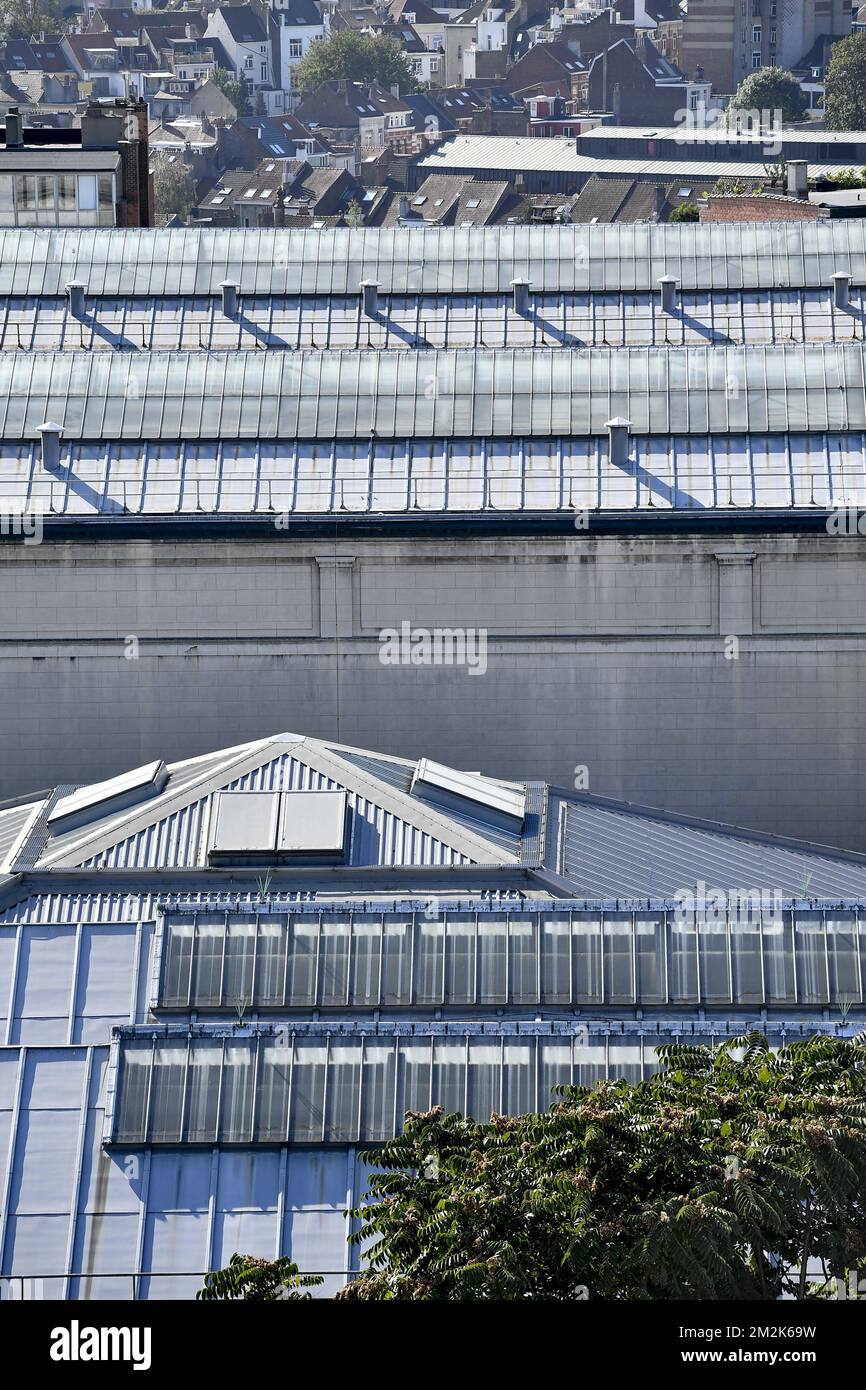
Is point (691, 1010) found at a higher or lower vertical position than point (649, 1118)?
higher

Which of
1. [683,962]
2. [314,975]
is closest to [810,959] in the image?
[683,962]

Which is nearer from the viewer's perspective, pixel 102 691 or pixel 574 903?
pixel 574 903

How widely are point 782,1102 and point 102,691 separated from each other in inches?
1196

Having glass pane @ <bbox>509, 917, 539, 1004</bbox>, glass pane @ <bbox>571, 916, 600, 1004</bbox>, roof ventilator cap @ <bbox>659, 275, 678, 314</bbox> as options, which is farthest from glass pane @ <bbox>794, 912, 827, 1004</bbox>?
roof ventilator cap @ <bbox>659, 275, 678, 314</bbox>

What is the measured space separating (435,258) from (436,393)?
12248mm

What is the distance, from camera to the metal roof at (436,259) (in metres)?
63.7

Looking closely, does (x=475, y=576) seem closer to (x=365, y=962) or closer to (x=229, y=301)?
(x=365, y=962)

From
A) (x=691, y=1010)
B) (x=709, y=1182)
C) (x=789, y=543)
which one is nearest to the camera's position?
(x=709, y=1182)

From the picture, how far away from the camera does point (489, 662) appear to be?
5059 cm

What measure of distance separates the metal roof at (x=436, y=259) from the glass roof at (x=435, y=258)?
30 mm

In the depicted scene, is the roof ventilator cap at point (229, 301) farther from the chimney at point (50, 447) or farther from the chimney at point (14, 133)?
the chimney at point (14, 133)
